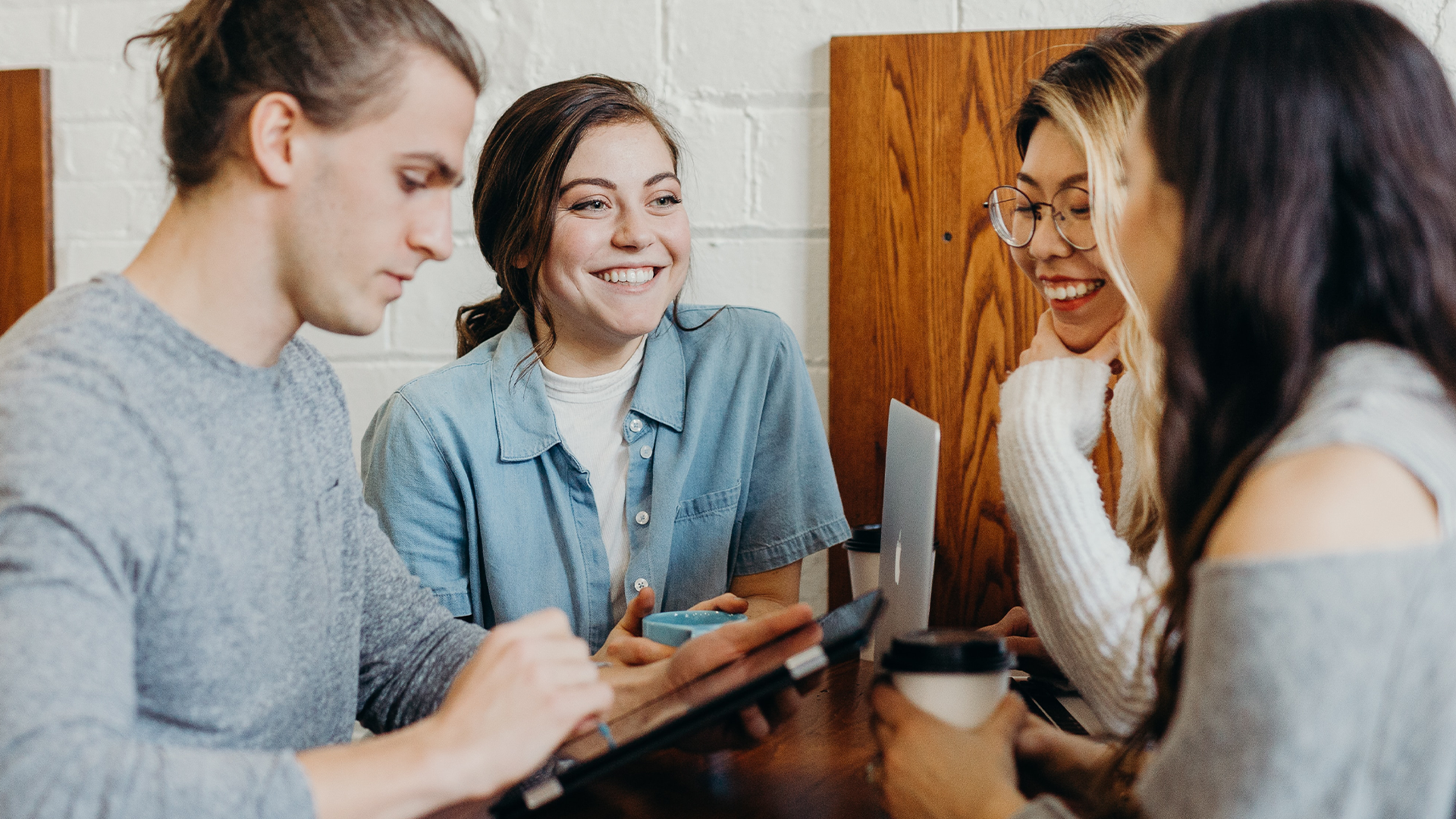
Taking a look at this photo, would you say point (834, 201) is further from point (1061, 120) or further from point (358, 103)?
point (358, 103)

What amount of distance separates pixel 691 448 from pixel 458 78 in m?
0.70

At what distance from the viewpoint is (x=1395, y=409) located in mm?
560

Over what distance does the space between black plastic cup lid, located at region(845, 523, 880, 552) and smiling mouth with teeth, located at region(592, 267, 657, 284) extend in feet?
1.41

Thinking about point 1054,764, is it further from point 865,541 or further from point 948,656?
point 865,541

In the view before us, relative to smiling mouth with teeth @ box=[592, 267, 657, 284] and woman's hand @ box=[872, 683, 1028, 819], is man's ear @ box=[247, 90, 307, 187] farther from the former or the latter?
smiling mouth with teeth @ box=[592, 267, 657, 284]

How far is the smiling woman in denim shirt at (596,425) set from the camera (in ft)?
4.50

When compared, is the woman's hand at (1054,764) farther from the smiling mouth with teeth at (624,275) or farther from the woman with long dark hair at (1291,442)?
the smiling mouth with teeth at (624,275)

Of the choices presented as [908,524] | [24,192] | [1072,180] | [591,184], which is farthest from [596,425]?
[24,192]

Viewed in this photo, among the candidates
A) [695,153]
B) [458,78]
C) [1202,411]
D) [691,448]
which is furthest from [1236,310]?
[695,153]

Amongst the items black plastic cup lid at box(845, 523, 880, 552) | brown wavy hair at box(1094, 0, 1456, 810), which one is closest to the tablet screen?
brown wavy hair at box(1094, 0, 1456, 810)

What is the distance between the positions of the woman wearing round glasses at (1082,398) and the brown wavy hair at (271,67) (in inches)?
27.4

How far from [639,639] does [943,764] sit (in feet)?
1.47

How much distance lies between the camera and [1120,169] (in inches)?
47.8

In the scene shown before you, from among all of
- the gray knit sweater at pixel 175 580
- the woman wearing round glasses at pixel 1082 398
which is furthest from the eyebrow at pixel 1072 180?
the gray knit sweater at pixel 175 580
